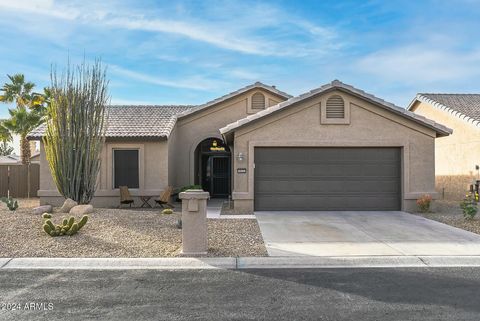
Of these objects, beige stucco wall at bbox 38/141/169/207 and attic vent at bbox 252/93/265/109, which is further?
attic vent at bbox 252/93/265/109

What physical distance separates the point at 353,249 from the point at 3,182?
20532mm

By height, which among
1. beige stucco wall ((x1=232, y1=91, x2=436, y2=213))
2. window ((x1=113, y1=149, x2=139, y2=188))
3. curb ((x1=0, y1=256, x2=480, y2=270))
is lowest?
curb ((x1=0, y1=256, x2=480, y2=270))

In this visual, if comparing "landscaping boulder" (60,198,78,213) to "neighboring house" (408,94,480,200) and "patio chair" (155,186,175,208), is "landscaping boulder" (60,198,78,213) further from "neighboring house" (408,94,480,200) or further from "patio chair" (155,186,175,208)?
"neighboring house" (408,94,480,200)

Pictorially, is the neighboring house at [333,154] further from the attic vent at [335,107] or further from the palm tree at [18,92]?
the palm tree at [18,92]

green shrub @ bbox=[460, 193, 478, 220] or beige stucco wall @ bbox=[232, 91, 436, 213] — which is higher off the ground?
beige stucco wall @ bbox=[232, 91, 436, 213]

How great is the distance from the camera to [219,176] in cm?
2233

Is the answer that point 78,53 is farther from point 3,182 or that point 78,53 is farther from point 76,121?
point 3,182

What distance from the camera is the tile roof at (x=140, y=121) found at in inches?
677

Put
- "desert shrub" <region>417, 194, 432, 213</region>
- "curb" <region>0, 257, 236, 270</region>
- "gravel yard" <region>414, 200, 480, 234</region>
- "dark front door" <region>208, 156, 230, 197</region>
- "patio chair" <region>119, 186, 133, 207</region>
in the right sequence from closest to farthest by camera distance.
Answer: "curb" <region>0, 257, 236, 270</region>
"gravel yard" <region>414, 200, 480, 234</region>
"desert shrub" <region>417, 194, 432, 213</region>
"patio chair" <region>119, 186, 133, 207</region>
"dark front door" <region>208, 156, 230, 197</region>

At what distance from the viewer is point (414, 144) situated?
49.0 feet

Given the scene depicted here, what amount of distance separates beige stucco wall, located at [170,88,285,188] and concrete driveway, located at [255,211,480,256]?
6.72 metres

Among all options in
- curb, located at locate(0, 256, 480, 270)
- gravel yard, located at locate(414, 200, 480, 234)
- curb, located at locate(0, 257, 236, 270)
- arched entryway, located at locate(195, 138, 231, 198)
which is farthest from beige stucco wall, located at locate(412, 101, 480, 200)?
curb, located at locate(0, 257, 236, 270)

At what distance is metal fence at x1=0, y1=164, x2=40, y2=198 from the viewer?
22766 millimetres

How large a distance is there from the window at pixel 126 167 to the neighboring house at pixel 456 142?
14799 mm
